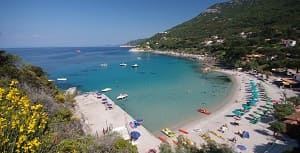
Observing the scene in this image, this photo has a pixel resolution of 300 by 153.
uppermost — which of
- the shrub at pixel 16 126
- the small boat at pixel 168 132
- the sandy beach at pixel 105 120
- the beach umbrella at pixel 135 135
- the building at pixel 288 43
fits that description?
the building at pixel 288 43

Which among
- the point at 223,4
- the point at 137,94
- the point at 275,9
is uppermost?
the point at 223,4

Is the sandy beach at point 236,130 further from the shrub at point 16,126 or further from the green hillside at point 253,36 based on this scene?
the green hillside at point 253,36

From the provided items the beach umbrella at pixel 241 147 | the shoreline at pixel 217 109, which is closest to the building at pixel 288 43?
the shoreline at pixel 217 109

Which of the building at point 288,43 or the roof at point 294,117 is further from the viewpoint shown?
the building at point 288,43

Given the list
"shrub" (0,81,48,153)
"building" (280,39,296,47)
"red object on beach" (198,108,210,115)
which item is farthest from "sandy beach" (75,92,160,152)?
"building" (280,39,296,47)

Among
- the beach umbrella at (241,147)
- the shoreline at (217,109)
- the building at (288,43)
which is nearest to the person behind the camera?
the beach umbrella at (241,147)

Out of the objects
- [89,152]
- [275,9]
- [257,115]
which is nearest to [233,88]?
[257,115]

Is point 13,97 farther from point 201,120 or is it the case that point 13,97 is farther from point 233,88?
point 233,88

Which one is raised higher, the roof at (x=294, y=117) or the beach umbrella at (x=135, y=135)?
the roof at (x=294, y=117)

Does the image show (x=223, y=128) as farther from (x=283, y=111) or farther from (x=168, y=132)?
(x=283, y=111)
